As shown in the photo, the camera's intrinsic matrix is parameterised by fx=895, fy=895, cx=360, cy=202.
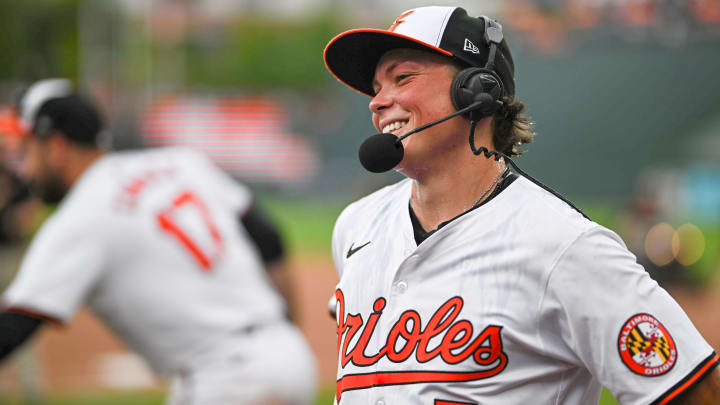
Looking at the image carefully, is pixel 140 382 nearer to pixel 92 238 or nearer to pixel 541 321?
pixel 92 238

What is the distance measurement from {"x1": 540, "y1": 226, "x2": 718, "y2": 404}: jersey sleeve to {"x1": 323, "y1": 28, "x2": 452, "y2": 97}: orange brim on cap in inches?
26.0

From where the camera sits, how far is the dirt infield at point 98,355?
8.12 meters

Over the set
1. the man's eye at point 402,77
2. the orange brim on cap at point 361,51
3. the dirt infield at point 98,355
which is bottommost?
the dirt infield at point 98,355

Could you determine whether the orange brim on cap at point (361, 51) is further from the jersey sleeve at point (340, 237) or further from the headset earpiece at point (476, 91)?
the jersey sleeve at point (340, 237)

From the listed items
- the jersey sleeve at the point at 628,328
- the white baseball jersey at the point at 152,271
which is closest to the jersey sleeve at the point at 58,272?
the white baseball jersey at the point at 152,271

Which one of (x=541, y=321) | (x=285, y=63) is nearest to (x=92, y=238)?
(x=541, y=321)

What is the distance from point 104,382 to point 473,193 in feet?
22.0

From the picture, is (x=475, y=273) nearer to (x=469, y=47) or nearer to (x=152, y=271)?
(x=469, y=47)

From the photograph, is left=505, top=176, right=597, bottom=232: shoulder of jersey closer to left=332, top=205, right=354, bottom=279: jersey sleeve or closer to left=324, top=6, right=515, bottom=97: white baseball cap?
left=324, top=6, right=515, bottom=97: white baseball cap

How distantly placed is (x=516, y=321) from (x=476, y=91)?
0.59 meters

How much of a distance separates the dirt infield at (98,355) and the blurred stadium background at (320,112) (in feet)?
0.10

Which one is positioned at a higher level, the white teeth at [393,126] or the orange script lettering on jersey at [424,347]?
the white teeth at [393,126]

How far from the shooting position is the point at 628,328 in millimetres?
1989

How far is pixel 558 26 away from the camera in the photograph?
→ 24.9 metres
